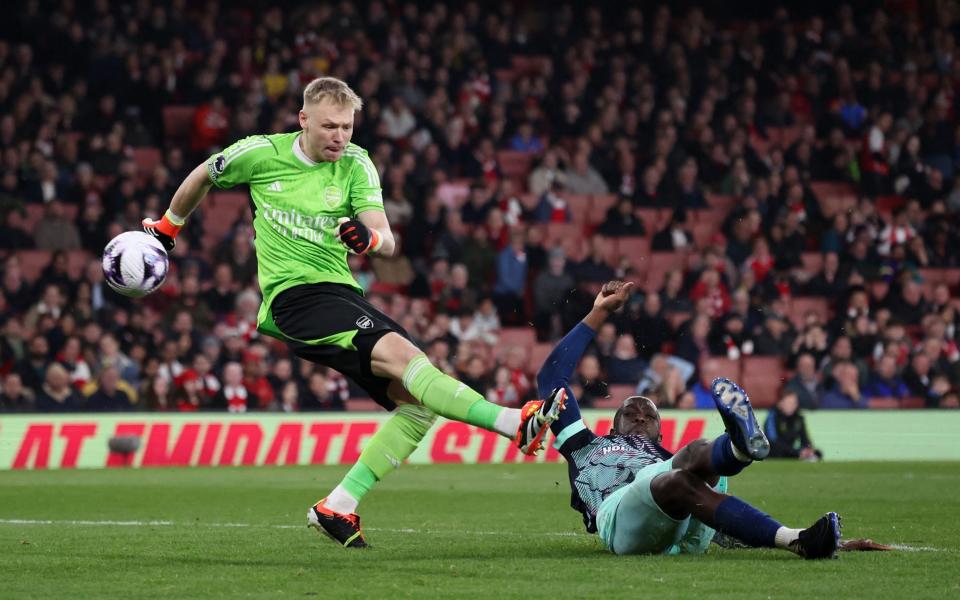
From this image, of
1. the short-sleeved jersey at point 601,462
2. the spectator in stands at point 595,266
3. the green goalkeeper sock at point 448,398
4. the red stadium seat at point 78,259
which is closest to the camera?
the green goalkeeper sock at point 448,398

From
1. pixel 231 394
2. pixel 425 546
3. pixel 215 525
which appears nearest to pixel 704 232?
pixel 231 394

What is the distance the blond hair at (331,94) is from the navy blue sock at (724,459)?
257 centimetres

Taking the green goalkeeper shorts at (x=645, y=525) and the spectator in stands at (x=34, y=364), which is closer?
the green goalkeeper shorts at (x=645, y=525)

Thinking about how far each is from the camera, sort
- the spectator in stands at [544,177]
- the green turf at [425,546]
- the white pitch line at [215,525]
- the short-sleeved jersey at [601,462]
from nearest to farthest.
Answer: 1. the green turf at [425,546]
2. the short-sleeved jersey at [601,462]
3. the white pitch line at [215,525]
4. the spectator in stands at [544,177]

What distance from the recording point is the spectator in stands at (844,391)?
61.6ft

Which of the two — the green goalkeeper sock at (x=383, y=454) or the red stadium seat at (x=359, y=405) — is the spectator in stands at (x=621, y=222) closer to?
the red stadium seat at (x=359, y=405)

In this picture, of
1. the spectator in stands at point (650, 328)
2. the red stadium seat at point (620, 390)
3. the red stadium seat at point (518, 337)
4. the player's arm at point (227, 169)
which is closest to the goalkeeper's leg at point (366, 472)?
the player's arm at point (227, 169)

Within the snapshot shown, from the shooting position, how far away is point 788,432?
17.9m

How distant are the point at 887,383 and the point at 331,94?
13301mm

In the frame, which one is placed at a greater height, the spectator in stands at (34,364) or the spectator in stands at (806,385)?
the spectator in stands at (806,385)

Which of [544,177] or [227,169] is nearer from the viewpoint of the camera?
[227,169]

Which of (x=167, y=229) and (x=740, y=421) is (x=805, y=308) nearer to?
(x=167, y=229)

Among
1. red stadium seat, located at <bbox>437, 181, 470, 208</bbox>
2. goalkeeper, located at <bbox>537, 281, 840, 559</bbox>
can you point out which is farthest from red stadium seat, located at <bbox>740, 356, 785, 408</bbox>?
goalkeeper, located at <bbox>537, 281, 840, 559</bbox>

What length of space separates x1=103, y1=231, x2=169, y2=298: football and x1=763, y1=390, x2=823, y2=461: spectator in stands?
1094 centimetres
